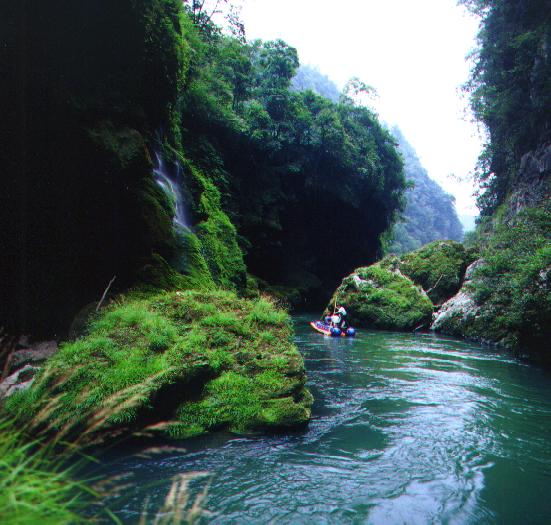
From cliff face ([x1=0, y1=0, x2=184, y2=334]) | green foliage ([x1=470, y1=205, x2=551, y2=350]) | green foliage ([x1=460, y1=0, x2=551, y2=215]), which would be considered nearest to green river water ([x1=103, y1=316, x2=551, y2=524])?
green foliage ([x1=470, y1=205, x2=551, y2=350])

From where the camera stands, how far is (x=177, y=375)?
15.7ft

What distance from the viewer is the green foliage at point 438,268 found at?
18812 mm

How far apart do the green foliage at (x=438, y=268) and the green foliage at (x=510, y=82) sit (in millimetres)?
6398

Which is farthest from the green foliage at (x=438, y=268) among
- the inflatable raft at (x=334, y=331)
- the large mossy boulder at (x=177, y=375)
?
the large mossy boulder at (x=177, y=375)

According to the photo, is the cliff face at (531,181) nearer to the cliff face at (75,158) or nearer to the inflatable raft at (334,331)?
the inflatable raft at (334,331)

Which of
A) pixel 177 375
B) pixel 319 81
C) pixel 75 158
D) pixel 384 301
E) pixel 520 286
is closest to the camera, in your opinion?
pixel 177 375

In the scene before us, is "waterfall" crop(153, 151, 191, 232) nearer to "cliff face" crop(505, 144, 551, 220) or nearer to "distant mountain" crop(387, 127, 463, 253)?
"cliff face" crop(505, 144, 551, 220)

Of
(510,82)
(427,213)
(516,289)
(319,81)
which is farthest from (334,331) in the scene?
(319,81)

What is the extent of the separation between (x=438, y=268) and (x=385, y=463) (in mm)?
16774

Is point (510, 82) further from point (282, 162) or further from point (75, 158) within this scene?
point (75, 158)

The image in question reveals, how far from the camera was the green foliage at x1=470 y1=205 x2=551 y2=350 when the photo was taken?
920 cm

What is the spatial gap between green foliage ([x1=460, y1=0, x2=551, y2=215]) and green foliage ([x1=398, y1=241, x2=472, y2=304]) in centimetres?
640

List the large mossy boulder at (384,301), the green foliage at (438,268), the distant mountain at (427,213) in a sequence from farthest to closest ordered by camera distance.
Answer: the distant mountain at (427,213) < the green foliage at (438,268) < the large mossy boulder at (384,301)

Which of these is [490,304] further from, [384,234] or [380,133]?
[384,234]
